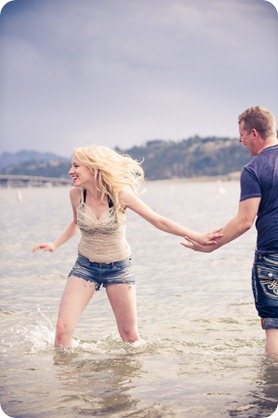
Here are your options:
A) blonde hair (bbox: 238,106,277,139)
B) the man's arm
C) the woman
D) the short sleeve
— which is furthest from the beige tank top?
blonde hair (bbox: 238,106,277,139)

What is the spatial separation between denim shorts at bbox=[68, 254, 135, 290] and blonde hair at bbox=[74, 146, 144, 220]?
502 mm

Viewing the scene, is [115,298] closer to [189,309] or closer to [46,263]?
[189,309]

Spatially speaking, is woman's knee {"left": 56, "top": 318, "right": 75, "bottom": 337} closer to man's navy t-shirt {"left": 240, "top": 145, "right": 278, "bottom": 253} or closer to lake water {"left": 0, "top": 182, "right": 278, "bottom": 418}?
lake water {"left": 0, "top": 182, "right": 278, "bottom": 418}

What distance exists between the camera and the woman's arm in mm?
6020

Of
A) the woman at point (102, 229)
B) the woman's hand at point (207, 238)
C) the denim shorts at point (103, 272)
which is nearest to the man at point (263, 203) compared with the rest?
the woman's hand at point (207, 238)

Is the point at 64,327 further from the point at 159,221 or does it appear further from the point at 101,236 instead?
the point at 159,221

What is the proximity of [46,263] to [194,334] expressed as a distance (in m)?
9.53

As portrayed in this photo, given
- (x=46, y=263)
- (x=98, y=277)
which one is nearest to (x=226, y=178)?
(x=46, y=263)

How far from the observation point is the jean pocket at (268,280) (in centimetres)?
558

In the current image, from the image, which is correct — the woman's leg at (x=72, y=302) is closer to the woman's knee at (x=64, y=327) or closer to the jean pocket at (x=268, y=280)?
the woman's knee at (x=64, y=327)

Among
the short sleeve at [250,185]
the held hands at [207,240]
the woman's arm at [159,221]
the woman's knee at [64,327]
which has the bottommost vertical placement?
the woman's knee at [64,327]

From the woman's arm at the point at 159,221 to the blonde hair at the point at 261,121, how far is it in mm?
1032

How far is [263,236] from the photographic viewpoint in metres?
5.57

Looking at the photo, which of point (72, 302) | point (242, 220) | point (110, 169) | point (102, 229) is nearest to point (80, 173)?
point (110, 169)
